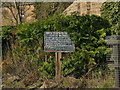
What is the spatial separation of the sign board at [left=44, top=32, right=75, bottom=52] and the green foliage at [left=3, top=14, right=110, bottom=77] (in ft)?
0.55

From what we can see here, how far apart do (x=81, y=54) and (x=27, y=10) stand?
40.9 feet

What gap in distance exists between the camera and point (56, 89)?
514cm

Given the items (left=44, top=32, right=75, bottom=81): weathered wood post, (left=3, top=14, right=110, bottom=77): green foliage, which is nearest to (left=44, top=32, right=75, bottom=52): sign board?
(left=44, top=32, right=75, bottom=81): weathered wood post

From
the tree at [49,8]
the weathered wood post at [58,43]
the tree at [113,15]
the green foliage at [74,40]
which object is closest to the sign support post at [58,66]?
the weathered wood post at [58,43]

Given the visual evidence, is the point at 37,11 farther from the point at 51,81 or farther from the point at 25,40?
the point at 51,81

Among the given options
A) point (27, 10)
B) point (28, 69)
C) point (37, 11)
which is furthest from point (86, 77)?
point (27, 10)

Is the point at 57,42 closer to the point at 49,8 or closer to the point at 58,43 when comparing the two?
the point at 58,43

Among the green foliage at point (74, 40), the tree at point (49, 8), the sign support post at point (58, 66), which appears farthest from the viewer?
the tree at point (49, 8)

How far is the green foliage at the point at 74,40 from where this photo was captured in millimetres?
5562

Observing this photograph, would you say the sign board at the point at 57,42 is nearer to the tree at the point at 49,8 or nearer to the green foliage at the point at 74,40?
the green foliage at the point at 74,40

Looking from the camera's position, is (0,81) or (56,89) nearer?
(56,89)

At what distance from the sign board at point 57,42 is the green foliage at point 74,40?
17 centimetres

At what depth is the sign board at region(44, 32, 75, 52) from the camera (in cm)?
561

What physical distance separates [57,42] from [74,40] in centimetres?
56
